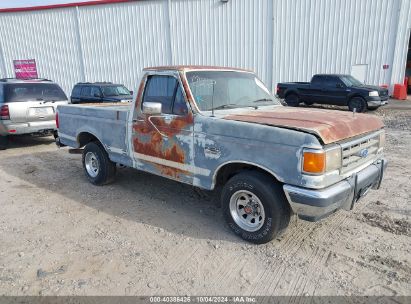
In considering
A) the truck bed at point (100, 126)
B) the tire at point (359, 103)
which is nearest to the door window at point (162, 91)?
the truck bed at point (100, 126)

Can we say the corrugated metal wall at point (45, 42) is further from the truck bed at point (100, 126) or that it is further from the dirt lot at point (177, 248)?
the dirt lot at point (177, 248)

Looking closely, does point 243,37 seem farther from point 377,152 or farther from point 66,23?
point 377,152

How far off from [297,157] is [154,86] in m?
2.37

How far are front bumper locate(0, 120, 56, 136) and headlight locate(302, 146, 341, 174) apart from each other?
298 inches

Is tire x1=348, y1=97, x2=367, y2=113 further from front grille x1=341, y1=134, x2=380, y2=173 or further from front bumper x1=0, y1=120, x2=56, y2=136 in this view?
front bumper x1=0, y1=120, x2=56, y2=136

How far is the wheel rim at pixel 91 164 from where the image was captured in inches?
226

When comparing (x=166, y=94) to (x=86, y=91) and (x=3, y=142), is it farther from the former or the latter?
(x=86, y=91)

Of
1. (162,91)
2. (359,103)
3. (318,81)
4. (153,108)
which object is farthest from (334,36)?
(153,108)

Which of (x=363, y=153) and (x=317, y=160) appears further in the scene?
(x=363, y=153)

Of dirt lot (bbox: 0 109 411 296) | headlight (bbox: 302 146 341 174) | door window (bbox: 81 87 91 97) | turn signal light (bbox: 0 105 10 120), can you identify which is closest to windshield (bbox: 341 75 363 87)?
dirt lot (bbox: 0 109 411 296)

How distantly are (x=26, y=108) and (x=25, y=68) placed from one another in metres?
18.3

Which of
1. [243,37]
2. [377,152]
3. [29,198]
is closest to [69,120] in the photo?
[29,198]

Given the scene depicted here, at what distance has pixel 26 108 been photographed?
26.9 feet

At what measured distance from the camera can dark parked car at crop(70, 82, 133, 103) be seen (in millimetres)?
12156
